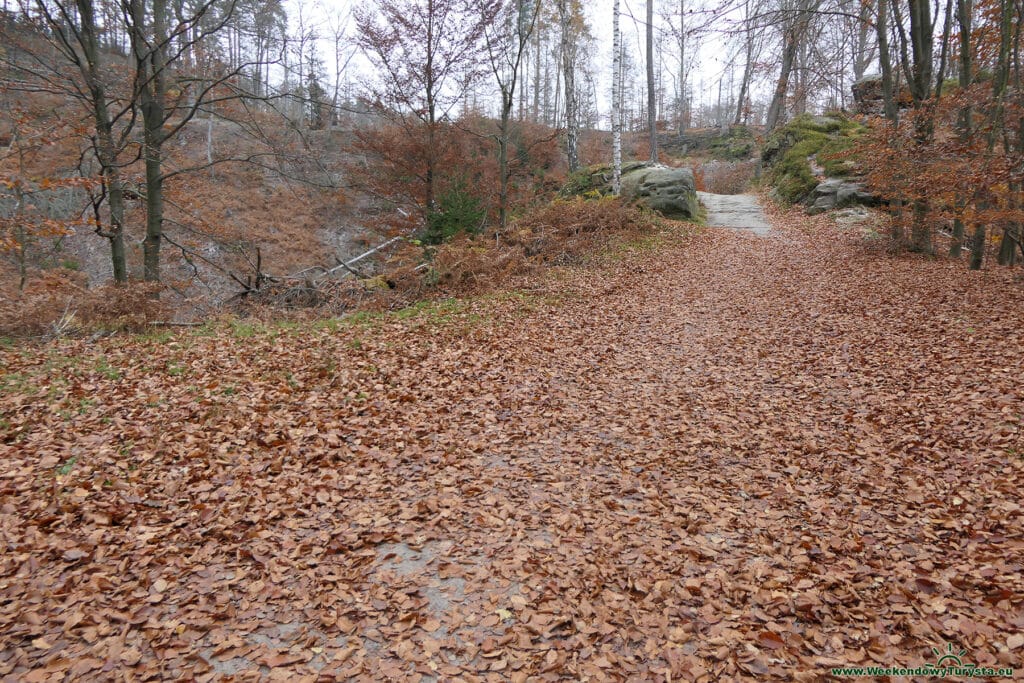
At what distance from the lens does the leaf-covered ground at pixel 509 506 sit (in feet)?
11.4

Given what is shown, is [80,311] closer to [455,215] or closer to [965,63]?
[455,215]

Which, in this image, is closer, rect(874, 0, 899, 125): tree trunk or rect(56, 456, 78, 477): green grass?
rect(56, 456, 78, 477): green grass

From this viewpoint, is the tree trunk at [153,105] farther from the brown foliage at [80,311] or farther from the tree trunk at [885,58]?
the tree trunk at [885,58]

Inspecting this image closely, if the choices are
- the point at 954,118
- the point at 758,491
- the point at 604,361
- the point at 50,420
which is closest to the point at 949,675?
the point at 758,491

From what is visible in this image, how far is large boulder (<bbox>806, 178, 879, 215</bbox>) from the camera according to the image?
703 inches

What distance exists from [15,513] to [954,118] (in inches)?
736

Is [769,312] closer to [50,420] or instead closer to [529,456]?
[529,456]

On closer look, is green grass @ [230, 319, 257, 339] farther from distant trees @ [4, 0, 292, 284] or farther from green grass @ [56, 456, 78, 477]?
green grass @ [56, 456, 78, 477]

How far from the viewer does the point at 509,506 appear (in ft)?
16.9

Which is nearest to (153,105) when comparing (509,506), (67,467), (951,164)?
(67,467)

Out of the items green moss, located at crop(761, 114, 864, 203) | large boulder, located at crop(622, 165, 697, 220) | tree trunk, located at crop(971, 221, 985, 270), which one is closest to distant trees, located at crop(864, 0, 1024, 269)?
tree trunk, located at crop(971, 221, 985, 270)

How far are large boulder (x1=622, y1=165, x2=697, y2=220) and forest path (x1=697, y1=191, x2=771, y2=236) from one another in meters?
1.17

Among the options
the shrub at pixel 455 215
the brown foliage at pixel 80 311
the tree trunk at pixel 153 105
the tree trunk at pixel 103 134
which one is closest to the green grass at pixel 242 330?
the brown foliage at pixel 80 311

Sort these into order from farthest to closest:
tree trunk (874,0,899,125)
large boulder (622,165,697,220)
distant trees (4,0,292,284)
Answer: large boulder (622,165,697,220)
tree trunk (874,0,899,125)
distant trees (4,0,292,284)
